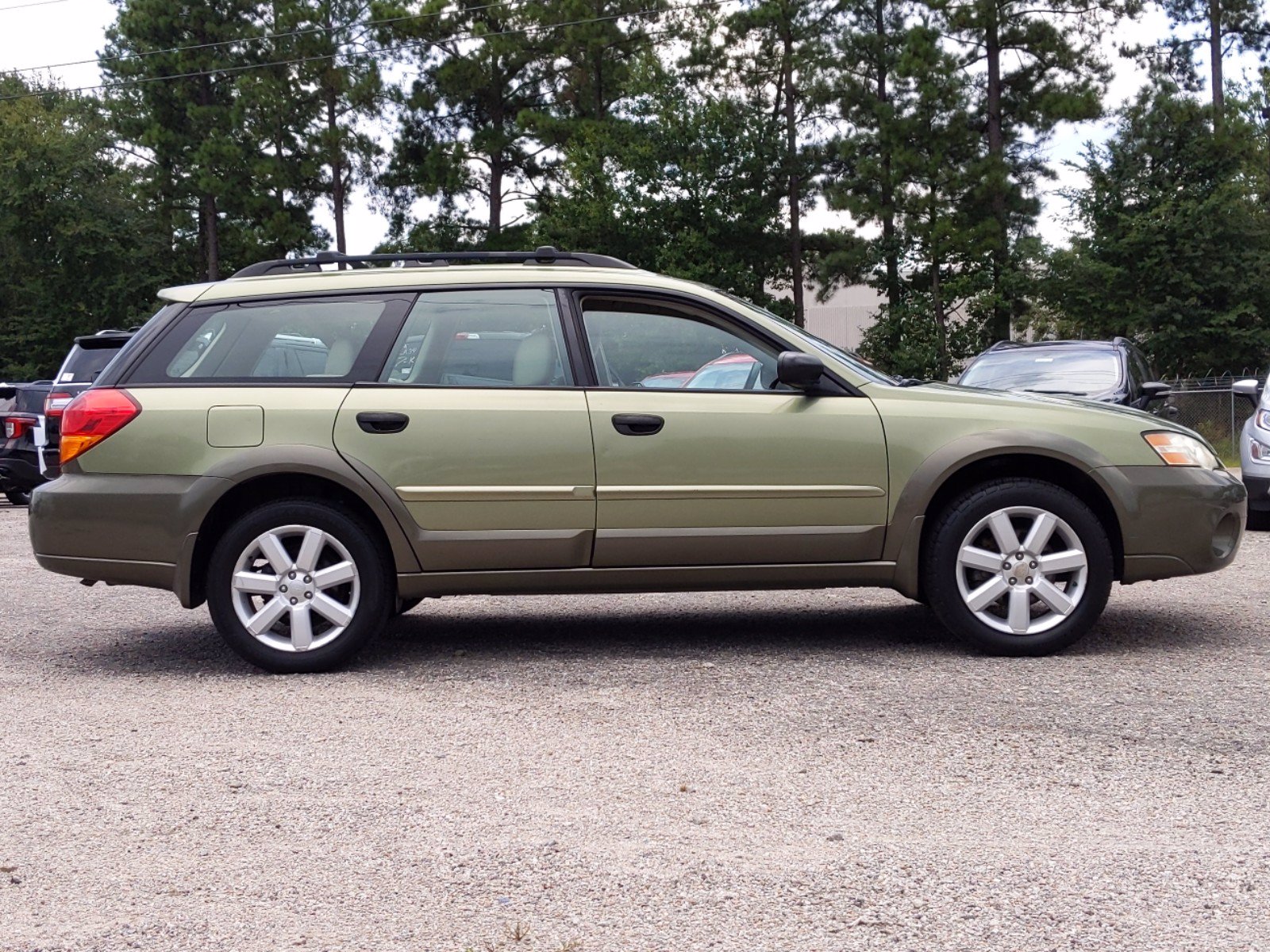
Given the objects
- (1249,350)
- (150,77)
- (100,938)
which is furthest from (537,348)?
(150,77)

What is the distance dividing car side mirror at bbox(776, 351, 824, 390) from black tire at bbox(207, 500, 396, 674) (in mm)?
1855

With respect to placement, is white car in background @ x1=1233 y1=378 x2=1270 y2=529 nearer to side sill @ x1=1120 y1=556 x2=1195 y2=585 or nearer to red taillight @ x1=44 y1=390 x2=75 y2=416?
side sill @ x1=1120 y1=556 x2=1195 y2=585

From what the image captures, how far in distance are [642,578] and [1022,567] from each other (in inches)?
62.7

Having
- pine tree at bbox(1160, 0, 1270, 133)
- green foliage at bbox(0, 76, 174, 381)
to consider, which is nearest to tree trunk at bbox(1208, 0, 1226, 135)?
pine tree at bbox(1160, 0, 1270, 133)

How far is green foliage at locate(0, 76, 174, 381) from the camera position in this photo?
54.2 m

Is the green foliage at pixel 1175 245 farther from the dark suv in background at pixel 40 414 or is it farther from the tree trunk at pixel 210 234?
the tree trunk at pixel 210 234

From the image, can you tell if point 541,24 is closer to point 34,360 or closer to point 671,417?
point 34,360

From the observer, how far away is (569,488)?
6285mm

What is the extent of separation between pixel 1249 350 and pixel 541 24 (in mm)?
24195

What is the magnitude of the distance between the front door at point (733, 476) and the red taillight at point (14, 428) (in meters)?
13.5

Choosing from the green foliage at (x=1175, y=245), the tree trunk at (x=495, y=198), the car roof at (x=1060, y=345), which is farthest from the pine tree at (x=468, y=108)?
the car roof at (x=1060, y=345)

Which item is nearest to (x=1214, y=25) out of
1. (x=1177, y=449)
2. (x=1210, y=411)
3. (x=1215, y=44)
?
(x=1215, y=44)

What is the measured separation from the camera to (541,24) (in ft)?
147

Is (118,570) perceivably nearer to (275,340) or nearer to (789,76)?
(275,340)
